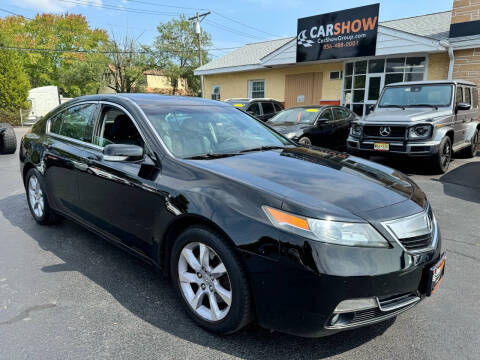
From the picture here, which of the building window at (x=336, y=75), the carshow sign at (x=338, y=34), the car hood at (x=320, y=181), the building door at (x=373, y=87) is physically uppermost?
the carshow sign at (x=338, y=34)

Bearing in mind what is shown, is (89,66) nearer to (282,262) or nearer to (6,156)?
(6,156)

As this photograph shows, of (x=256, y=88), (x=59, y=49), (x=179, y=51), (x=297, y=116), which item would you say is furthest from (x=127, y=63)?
(x=297, y=116)

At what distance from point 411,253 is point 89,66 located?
143 ft

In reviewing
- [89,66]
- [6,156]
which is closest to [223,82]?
[6,156]

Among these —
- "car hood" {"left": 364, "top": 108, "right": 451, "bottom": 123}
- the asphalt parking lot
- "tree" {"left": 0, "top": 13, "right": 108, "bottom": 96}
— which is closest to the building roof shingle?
"car hood" {"left": 364, "top": 108, "right": 451, "bottom": 123}

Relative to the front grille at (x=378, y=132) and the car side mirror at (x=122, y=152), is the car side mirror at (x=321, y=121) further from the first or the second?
the car side mirror at (x=122, y=152)

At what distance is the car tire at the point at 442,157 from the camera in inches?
277

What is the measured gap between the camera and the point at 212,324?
226 cm

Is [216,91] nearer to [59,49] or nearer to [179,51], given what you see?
[179,51]

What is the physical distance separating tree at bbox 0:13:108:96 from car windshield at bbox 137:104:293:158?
40289mm

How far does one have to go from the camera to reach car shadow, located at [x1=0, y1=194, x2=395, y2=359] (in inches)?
86.4

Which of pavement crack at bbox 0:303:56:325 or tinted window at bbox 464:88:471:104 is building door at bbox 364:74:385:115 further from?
pavement crack at bbox 0:303:56:325

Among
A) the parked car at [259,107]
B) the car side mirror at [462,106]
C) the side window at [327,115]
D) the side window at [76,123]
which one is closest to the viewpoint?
the side window at [76,123]

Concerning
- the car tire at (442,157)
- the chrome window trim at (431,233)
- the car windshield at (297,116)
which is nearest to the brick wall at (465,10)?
the car tire at (442,157)
